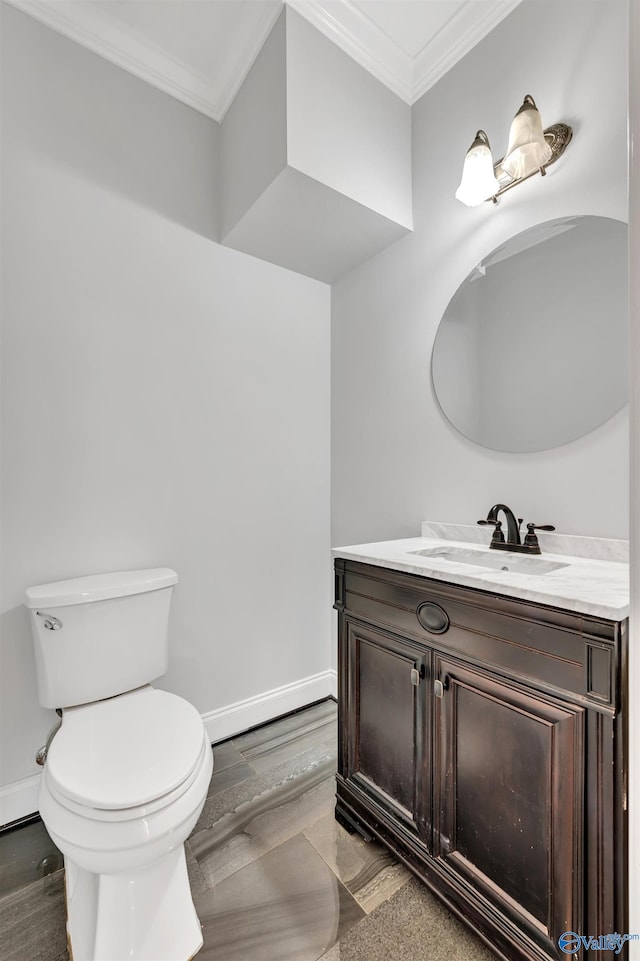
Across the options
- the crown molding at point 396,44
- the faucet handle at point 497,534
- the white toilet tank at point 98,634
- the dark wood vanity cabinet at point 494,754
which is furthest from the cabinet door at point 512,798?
the crown molding at point 396,44

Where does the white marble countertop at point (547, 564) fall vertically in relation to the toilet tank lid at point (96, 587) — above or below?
above

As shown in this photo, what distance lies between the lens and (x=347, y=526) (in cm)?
222

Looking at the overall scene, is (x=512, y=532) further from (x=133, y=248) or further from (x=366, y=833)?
(x=133, y=248)

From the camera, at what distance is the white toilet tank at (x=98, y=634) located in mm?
1392

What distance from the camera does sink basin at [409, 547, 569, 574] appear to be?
4.24ft

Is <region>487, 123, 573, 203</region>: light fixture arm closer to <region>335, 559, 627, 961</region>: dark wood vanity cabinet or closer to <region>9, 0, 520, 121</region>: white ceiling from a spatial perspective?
<region>9, 0, 520, 121</region>: white ceiling

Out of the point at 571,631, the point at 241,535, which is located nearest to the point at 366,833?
the point at 571,631

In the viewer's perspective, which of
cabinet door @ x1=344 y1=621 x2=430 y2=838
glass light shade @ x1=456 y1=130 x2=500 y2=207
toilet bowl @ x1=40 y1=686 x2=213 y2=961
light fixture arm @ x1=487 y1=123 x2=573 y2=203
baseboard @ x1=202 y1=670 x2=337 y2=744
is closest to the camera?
toilet bowl @ x1=40 y1=686 x2=213 y2=961

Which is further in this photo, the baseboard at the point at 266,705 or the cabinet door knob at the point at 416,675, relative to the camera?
the baseboard at the point at 266,705

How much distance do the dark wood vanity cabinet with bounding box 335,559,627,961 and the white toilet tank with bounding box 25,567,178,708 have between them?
2.33 ft

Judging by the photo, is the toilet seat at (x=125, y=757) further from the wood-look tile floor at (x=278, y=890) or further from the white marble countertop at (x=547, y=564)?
the white marble countertop at (x=547, y=564)

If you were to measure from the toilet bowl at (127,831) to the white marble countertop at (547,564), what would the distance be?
2.42 ft

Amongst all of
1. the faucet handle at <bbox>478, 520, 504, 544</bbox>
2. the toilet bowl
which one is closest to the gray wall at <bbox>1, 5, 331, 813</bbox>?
the toilet bowl

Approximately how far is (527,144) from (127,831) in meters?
2.06
